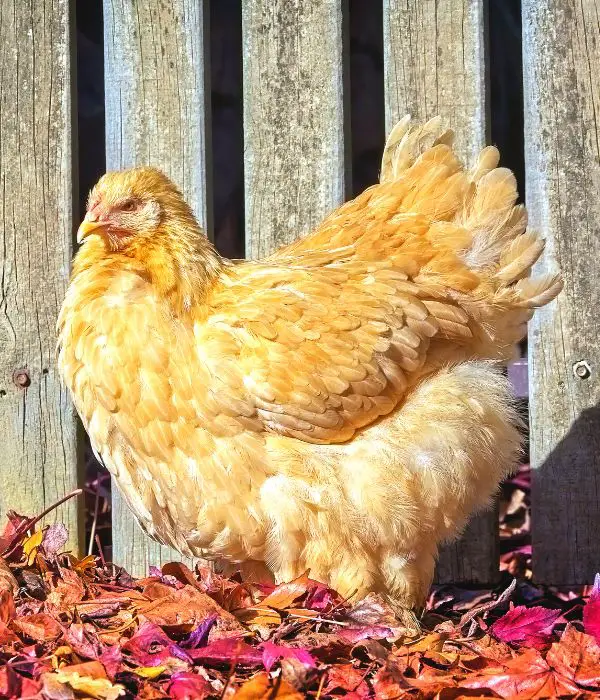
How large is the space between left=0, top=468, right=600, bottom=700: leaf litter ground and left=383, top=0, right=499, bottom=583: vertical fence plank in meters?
1.79

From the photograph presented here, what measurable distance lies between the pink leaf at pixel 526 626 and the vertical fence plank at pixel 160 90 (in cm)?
184

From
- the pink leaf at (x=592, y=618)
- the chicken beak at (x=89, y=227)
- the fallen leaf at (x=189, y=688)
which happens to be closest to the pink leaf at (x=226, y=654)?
the fallen leaf at (x=189, y=688)

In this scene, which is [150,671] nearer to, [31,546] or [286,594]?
[286,594]

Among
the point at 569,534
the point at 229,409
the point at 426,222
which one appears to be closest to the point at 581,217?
the point at 426,222

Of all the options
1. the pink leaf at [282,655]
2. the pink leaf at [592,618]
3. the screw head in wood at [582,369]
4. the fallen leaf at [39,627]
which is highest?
the screw head in wood at [582,369]

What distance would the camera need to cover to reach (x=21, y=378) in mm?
3826

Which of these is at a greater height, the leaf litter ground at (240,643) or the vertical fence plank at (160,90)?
the vertical fence plank at (160,90)

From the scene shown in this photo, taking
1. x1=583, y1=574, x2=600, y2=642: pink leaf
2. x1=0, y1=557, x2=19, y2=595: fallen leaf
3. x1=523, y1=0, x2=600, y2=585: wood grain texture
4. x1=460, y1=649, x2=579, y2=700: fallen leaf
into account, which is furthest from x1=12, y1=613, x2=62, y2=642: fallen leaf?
x1=523, y1=0, x2=600, y2=585: wood grain texture

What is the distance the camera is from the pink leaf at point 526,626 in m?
2.98

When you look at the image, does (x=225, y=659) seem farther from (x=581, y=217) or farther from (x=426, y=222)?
(x=581, y=217)

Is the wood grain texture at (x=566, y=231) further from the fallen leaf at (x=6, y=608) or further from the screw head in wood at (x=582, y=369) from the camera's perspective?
the fallen leaf at (x=6, y=608)

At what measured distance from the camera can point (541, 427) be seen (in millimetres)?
3791

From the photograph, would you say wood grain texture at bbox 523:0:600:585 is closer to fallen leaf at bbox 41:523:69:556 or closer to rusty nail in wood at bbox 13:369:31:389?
fallen leaf at bbox 41:523:69:556

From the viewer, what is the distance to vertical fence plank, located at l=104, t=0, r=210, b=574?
3699mm
